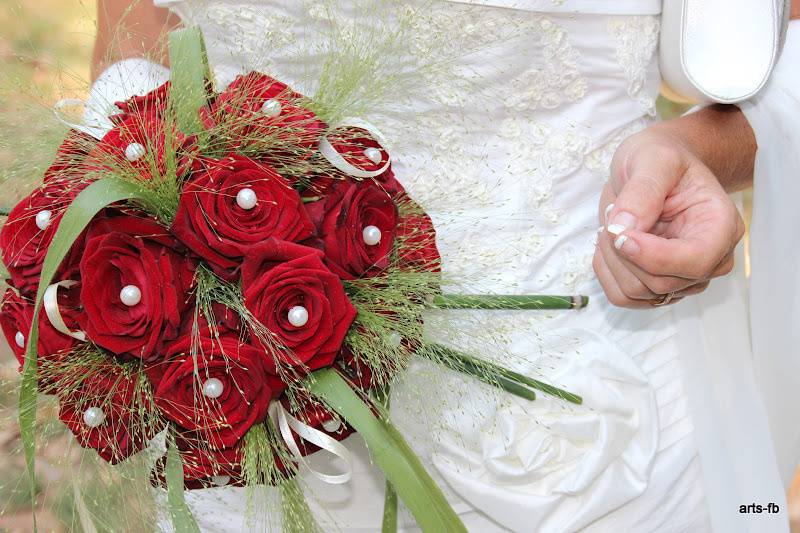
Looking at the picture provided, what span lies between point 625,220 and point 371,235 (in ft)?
0.99

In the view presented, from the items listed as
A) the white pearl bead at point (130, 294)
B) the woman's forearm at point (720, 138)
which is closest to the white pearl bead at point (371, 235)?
Result: the white pearl bead at point (130, 294)

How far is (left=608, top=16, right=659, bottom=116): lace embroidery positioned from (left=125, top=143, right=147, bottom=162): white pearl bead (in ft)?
2.30

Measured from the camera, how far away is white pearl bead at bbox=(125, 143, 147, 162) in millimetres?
645

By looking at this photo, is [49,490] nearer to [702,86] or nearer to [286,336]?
[286,336]

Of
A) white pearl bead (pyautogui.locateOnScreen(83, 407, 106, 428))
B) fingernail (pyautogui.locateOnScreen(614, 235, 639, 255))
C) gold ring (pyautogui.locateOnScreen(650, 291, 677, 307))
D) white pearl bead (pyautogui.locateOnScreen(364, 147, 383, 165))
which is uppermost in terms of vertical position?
white pearl bead (pyautogui.locateOnScreen(364, 147, 383, 165))

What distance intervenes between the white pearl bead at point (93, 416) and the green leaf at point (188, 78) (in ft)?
0.84

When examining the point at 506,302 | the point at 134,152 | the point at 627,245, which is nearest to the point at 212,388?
the point at 134,152

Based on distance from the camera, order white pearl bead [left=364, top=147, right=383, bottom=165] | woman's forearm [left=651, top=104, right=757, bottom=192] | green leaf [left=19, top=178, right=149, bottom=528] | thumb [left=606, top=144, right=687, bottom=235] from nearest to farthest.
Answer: green leaf [left=19, top=178, right=149, bottom=528] < white pearl bead [left=364, top=147, right=383, bottom=165] < thumb [left=606, top=144, right=687, bottom=235] < woman's forearm [left=651, top=104, right=757, bottom=192]

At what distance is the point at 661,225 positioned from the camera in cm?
97

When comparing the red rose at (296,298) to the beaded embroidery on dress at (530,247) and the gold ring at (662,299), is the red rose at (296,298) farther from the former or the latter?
the gold ring at (662,299)

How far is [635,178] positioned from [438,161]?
0.25 meters

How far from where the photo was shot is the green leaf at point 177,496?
2.24 feet

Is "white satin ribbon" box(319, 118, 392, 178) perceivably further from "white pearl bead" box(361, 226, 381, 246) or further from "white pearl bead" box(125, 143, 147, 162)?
"white pearl bead" box(125, 143, 147, 162)

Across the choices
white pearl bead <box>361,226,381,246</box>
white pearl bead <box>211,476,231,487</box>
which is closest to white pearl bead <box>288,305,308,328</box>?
white pearl bead <box>361,226,381,246</box>
